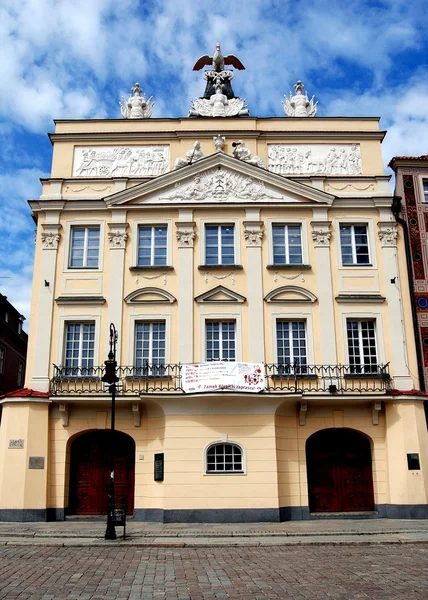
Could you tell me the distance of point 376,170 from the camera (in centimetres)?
2466

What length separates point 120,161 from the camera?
24766mm

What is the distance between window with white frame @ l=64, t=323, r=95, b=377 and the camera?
21938 mm

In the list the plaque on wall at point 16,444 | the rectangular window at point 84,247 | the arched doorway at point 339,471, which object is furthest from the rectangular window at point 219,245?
the plaque on wall at point 16,444

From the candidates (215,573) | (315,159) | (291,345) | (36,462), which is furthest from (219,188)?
(215,573)

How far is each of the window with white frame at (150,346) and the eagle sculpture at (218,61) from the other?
1261 centimetres

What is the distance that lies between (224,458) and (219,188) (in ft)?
Result: 34.2

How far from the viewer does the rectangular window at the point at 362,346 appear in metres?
22.0

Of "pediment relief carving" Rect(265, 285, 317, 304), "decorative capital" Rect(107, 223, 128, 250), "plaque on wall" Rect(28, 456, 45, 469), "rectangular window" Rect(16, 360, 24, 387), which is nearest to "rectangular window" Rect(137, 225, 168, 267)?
"decorative capital" Rect(107, 223, 128, 250)

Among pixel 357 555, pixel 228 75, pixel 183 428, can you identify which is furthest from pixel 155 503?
pixel 228 75

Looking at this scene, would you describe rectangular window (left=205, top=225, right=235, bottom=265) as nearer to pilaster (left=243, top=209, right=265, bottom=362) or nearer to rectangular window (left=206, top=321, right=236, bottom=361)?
pilaster (left=243, top=209, right=265, bottom=362)

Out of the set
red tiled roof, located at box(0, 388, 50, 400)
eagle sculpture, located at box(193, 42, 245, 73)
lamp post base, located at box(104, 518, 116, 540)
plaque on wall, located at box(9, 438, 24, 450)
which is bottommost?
lamp post base, located at box(104, 518, 116, 540)

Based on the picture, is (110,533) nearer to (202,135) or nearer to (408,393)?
A: (408,393)

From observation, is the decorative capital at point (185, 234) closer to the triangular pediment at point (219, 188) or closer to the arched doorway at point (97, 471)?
the triangular pediment at point (219, 188)

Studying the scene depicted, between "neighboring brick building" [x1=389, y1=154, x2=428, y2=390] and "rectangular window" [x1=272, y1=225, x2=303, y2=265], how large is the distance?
14.1ft
